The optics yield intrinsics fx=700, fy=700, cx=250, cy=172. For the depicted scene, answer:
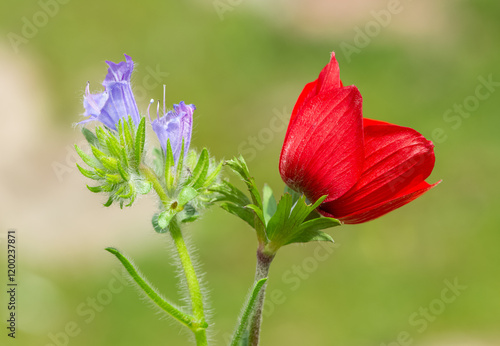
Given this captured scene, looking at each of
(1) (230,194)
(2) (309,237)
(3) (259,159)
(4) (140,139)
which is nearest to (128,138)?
(4) (140,139)

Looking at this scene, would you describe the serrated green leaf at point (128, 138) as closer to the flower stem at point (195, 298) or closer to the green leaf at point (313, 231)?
the flower stem at point (195, 298)

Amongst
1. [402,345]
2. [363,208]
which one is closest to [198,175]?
[363,208]

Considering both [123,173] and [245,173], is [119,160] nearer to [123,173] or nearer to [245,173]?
[123,173]

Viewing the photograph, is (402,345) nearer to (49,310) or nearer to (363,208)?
(49,310)

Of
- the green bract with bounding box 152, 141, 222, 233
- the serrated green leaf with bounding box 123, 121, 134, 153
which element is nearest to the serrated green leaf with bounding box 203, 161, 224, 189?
the green bract with bounding box 152, 141, 222, 233

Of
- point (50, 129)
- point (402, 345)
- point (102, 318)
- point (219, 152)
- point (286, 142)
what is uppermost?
point (50, 129)
